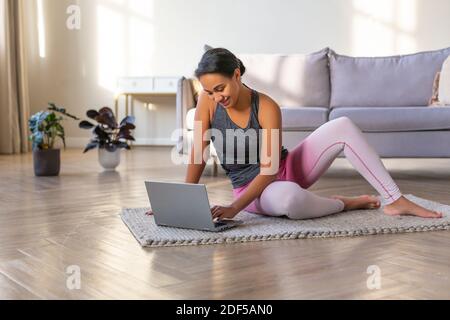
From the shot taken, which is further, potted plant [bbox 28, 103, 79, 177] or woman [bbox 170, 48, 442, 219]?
potted plant [bbox 28, 103, 79, 177]

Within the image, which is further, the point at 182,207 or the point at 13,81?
the point at 13,81

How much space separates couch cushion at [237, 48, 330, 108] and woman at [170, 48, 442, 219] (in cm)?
211

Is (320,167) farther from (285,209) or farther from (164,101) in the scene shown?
(164,101)

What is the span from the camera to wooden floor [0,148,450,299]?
Answer: 1318mm

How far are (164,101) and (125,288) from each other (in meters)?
5.24

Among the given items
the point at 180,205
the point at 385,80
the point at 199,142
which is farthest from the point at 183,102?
the point at 180,205

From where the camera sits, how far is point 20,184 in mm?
3336

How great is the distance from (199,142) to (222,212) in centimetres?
32

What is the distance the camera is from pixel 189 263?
1568mm

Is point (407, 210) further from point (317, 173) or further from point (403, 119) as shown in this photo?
point (403, 119)

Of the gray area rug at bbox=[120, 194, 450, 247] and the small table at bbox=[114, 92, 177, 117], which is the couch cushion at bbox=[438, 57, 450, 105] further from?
the small table at bbox=[114, 92, 177, 117]

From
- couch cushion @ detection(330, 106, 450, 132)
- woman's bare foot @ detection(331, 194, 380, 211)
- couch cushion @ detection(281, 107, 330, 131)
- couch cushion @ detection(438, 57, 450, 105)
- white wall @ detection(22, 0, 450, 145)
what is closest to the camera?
woman's bare foot @ detection(331, 194, 380, 211)

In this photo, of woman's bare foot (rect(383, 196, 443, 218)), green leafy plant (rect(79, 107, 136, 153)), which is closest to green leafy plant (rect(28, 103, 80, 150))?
green leafy plant (rect(79, 107, 136, 153))

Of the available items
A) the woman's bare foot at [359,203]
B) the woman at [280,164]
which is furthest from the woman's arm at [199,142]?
the woman's bare foot at [359,203]
